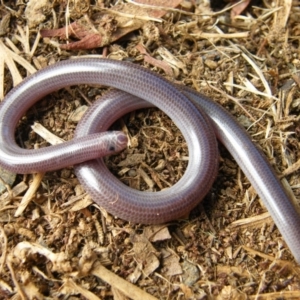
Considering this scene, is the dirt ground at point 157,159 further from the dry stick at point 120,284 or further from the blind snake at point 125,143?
the blind snake at point 125,143

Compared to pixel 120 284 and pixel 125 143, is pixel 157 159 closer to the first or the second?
pixel 125 143

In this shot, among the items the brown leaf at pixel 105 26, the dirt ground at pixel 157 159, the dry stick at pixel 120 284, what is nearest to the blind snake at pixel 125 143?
the dirt ground at pixel 157 159

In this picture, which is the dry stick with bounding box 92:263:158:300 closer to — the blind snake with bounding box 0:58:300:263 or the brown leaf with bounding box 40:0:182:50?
the blind snake with bounding box 0:58:300:263

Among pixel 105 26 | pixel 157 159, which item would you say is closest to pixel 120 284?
pixel 157 159

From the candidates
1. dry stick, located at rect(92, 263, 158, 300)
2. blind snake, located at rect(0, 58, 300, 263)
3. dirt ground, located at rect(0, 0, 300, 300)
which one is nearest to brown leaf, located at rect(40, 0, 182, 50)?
dirt ground, located at rect(0, 0, 300, 300)

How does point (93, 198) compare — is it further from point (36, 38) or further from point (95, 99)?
point (36, 38)

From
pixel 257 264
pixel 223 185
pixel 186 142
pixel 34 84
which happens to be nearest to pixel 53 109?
pixel 34 84
